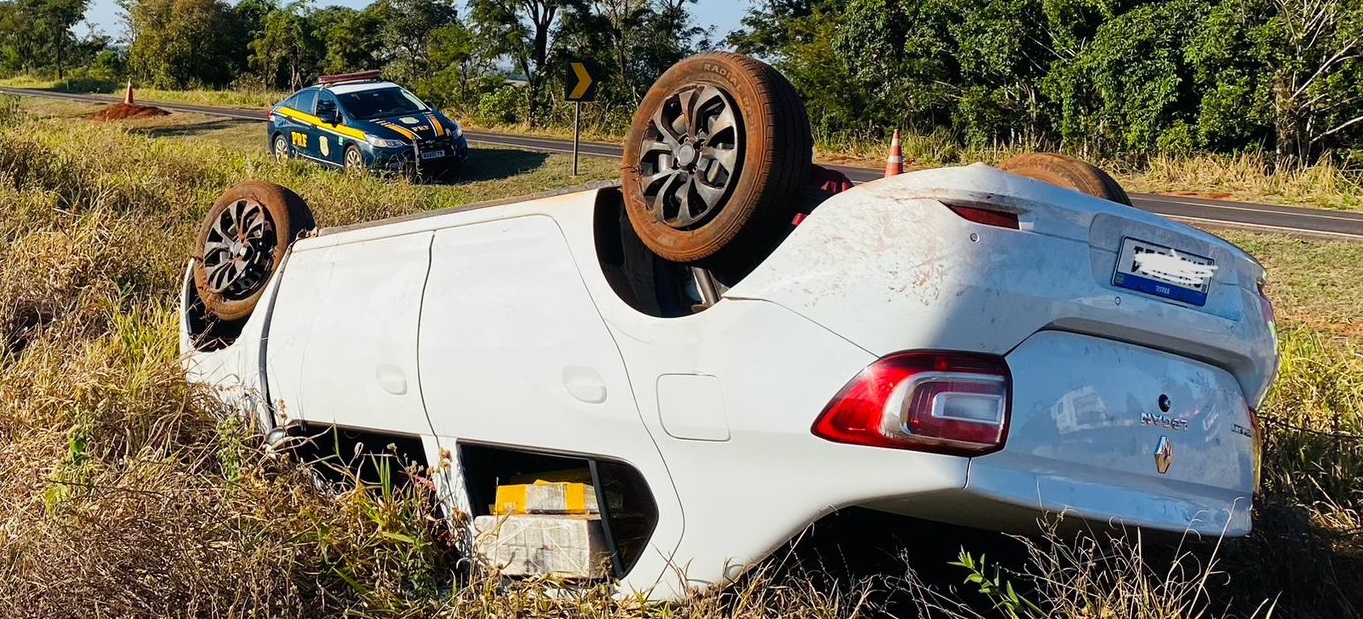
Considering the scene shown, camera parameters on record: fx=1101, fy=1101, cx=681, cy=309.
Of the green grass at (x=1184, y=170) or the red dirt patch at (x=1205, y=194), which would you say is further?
the red dirt patch at (x=1205, y=194)

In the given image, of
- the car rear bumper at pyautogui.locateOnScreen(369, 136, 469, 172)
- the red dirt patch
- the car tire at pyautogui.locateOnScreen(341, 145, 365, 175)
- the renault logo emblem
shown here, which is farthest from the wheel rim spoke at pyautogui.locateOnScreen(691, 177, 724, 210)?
the red dirt patch

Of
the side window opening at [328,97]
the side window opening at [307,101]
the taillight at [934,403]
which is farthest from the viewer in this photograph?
the side window opening at [307,101]

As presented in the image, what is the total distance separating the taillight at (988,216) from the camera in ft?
7.66

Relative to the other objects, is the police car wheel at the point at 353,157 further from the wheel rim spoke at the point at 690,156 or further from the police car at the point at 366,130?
the wheel rim spoke at the point at 690,156

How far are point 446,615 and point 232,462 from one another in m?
1.22

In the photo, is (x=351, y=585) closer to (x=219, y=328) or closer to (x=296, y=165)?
(x=219, y=328)

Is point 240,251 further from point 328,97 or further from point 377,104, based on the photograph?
point 328,97

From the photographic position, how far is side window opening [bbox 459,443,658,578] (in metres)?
2.73

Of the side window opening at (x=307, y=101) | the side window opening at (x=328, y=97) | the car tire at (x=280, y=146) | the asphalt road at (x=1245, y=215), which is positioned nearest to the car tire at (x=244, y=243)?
the asphalt road at (x=1245, y=215)

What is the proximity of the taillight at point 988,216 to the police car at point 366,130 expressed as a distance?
46.8 feet

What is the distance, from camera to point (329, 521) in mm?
3395

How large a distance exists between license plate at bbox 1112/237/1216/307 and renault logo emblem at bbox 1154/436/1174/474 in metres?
0.33

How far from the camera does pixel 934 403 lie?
2.24 m

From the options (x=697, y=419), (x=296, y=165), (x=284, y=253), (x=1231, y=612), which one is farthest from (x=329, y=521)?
(x=296, y=165)
